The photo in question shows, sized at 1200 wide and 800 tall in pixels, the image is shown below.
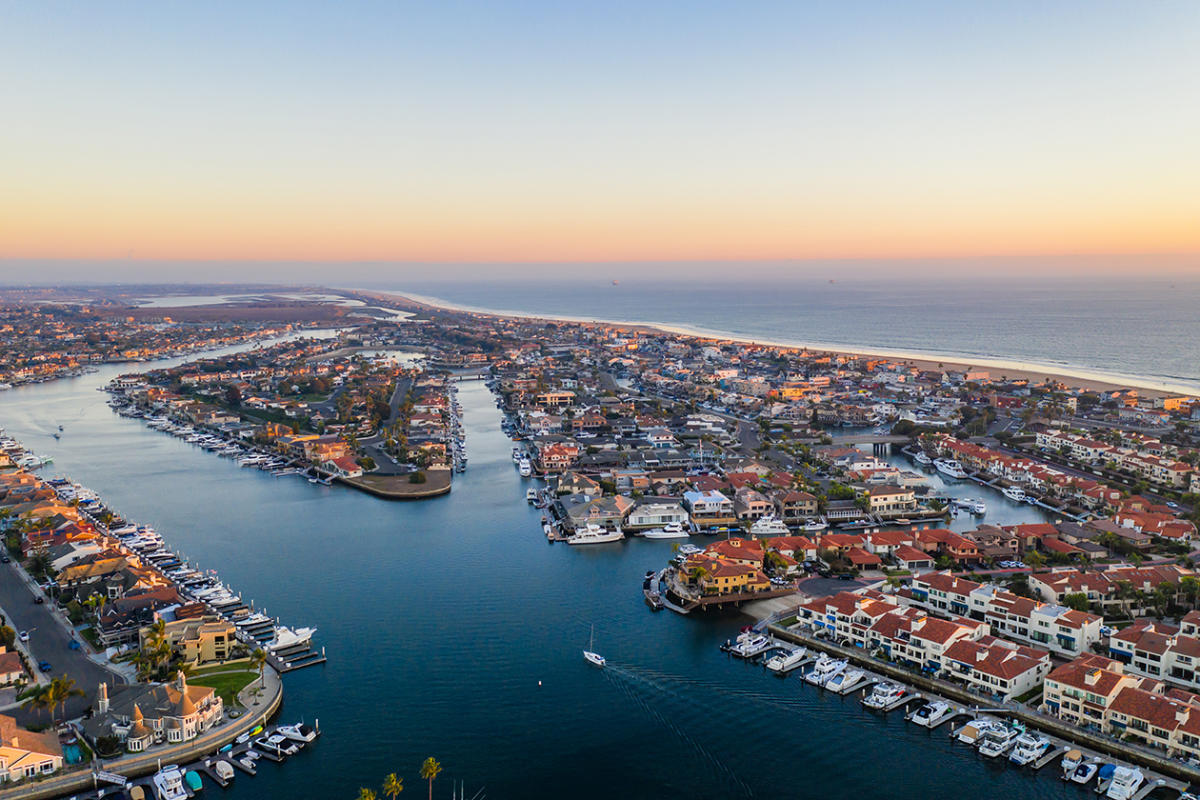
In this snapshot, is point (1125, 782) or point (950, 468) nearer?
point (1125, 782)

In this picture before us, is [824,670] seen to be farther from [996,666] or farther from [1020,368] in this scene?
[1020,368]

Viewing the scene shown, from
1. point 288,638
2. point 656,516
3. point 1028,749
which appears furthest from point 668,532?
point 1028,749

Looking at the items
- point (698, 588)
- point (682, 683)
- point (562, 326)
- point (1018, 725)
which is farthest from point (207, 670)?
point (562, 326)

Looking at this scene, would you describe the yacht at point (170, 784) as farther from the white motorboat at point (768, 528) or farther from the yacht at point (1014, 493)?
the yacht at point (1014, 493)

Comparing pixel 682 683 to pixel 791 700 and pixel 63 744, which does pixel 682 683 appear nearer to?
pixel 791 700

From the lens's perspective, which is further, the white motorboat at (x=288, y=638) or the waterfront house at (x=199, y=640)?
the white motorboat at (x=288, y=638)

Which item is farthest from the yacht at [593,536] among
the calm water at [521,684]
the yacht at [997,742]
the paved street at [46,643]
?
the yacht at [997,742]
